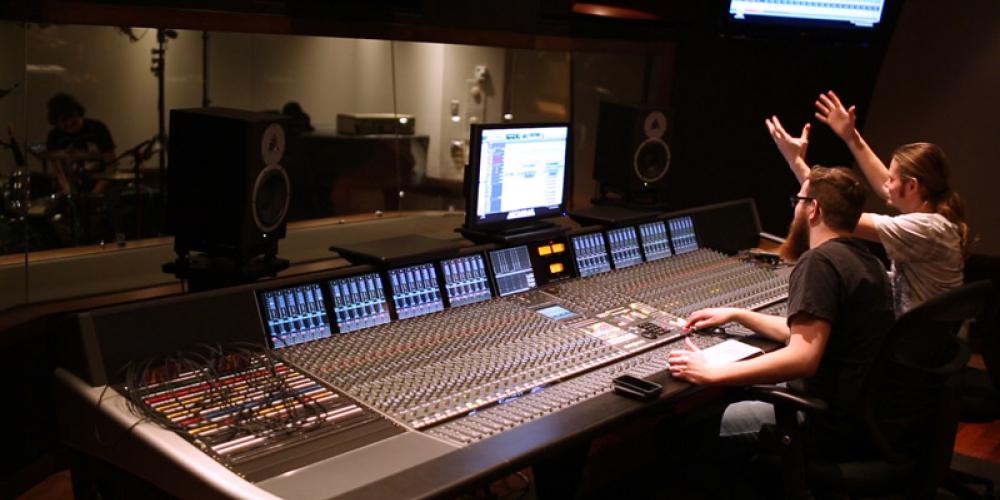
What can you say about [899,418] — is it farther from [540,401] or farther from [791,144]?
[791,144]

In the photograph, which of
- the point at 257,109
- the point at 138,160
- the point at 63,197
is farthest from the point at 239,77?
the point at 63,197

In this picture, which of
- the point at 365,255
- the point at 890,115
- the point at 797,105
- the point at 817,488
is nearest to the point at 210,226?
the point at 365,255

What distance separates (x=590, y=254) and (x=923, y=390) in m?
1.22

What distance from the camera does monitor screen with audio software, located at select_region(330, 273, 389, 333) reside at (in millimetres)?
2461

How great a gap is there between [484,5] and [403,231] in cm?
148

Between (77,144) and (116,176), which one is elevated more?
(77,144)

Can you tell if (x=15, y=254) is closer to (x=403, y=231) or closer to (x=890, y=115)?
(x=403, y=231)

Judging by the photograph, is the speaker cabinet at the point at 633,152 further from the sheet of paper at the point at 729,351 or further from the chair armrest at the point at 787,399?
the chair armrest at the point at 787,399

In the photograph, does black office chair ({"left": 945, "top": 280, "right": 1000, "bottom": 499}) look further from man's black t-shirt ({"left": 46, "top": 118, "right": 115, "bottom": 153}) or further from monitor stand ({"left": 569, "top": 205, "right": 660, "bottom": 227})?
man's black t-shirt ({"left": 46, "top": 118, "right": 115, "bottom": 153})

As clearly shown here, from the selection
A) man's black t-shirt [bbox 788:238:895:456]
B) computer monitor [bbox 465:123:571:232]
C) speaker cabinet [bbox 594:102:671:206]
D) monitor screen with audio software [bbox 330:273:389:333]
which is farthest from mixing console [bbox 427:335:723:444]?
speaker cabinet [bbox 594:102:671:206]

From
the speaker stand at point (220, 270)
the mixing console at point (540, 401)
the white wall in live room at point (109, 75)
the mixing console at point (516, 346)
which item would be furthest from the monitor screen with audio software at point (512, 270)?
the white wall in live room at point (109, 75)

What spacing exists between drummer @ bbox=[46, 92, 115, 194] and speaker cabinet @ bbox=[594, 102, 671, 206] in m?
2.24

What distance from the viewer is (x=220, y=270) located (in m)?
2.54

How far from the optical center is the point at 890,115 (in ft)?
18.7
